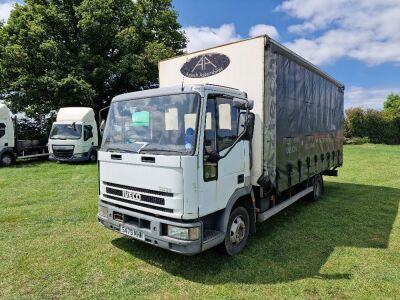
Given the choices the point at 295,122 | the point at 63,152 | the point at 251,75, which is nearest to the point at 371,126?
the point at 63,152

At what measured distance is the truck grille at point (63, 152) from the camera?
16.7m

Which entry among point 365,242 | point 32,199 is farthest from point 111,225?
point 32,199

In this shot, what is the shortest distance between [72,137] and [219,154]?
1438cm

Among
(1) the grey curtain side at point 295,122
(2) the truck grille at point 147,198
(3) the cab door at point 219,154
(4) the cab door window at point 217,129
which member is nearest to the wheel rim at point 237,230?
(3) the cab door at point 219,154

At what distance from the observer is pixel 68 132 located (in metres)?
17.0

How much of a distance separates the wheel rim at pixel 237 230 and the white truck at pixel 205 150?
0.05 feet

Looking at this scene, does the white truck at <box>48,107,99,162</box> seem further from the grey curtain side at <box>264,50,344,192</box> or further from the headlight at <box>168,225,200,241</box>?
the headlight at <box>168,225,200,241</box>

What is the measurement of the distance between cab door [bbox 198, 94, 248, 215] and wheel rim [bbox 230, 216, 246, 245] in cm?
52

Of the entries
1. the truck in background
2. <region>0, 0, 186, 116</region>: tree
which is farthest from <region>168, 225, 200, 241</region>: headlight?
<region>0, 0, 186, 116</region>: tree

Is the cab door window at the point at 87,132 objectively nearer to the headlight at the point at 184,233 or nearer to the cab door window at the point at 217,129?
the cab door window at the point at 217,129

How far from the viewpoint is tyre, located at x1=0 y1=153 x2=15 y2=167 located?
16.2 m

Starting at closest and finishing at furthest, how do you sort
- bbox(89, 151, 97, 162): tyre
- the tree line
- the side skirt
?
1. the side skirt
2. bbox(89, 151, 97, 162): tyre
3. the tree line

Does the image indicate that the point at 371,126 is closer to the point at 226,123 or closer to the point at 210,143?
the point at 226,123

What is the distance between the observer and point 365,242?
18.9 feet
